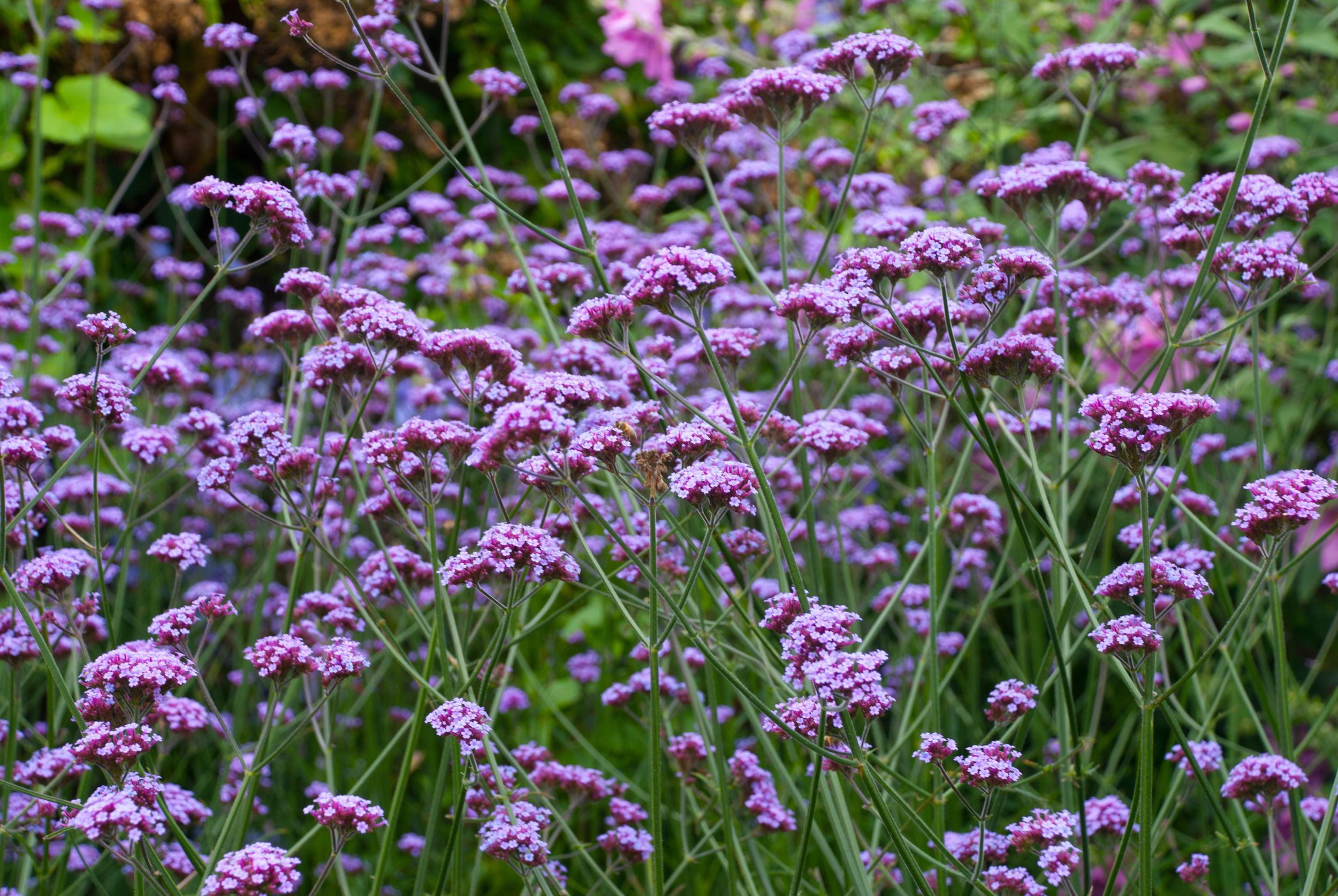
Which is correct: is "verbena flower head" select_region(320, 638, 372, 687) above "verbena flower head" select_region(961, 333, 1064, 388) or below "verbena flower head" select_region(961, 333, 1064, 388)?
below

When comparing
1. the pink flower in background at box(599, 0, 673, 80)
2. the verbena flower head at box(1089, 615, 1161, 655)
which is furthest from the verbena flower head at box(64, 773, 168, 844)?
the pink flower in background at box(599, 0, 673, 80)

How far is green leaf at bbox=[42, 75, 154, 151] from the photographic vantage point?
5426 millimetres

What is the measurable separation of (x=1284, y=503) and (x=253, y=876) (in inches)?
68.7

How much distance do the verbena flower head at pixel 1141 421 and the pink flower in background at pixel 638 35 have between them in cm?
437

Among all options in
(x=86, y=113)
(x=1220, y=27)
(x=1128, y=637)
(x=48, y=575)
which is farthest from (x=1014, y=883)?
(x=86, y=113)

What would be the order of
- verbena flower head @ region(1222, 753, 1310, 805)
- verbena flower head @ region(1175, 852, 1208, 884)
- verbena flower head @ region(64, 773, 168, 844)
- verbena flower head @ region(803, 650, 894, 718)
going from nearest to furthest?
1. verbena flower head @ region(64, 773, 168, 844)
2. verbena flower head @ region(803, 650, 894, 718)
3. verbena flower head @ region(1222, 753, 1310, 805)
4. verbena flower head @ region(1175, 852, 1208, 884)

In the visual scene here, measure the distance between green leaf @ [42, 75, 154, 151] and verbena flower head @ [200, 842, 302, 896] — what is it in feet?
15.3

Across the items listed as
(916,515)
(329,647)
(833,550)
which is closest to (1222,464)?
(916,515)

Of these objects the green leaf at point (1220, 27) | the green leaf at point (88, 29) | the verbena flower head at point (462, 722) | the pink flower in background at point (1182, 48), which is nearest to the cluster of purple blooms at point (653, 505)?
the verbena flower head at point (462, 722)

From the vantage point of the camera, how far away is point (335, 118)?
6.75 metres

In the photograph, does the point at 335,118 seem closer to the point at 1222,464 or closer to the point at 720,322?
the point at 720,322

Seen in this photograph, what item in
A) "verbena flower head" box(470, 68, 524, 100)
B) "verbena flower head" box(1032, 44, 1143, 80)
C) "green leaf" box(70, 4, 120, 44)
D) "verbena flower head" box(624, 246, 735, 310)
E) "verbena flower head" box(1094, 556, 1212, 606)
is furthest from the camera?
"green leaf" box(70, 4, 120, 44)

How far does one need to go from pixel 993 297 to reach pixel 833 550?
1649 millimetres

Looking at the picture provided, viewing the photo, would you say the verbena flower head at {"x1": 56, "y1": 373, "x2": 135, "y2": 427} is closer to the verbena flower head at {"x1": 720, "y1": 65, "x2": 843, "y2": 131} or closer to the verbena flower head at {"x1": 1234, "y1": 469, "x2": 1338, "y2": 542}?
the verbena flower head at {"x1": 720, "y1": 65, "x2": 843, "y2": 131}
